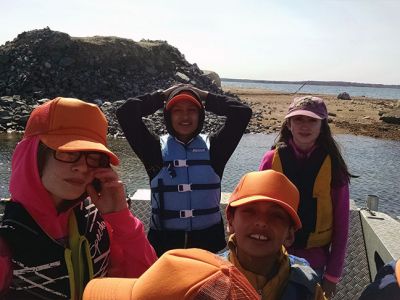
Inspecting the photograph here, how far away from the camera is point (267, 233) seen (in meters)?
2.17

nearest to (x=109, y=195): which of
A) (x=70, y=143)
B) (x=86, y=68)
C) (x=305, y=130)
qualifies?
(x=70, y=143)

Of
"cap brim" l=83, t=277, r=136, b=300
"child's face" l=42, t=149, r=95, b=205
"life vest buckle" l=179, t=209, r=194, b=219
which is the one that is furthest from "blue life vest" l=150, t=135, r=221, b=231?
"cap brim" l=83, t=277, r=136, b=300

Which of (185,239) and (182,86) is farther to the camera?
(182,86)

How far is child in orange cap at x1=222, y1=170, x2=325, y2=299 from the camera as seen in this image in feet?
6.90

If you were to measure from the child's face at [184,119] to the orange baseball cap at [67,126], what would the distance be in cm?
148

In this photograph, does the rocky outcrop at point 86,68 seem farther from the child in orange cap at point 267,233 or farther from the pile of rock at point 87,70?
the child in orange cap at point 267,233

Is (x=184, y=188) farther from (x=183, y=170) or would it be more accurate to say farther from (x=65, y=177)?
(x=65, y=177)

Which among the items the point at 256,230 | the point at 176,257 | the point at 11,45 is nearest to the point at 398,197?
the point at 256,230

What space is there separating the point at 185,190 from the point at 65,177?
1.63 meters

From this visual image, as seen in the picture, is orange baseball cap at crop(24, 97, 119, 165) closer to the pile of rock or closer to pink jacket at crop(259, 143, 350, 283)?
pink jacket at crop(259, 143, 350, 283)

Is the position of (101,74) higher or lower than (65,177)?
higher

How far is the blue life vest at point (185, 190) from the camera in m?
3.36

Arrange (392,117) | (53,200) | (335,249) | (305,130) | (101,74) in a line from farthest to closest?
(392,117), (101,74), (305,130), (335,249), (53,200)

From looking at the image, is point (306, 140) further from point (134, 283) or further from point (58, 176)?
point (134, 283)
